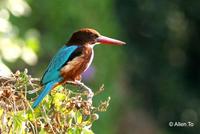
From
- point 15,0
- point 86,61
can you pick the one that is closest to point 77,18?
point 15,0

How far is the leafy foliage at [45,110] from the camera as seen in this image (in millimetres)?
2965

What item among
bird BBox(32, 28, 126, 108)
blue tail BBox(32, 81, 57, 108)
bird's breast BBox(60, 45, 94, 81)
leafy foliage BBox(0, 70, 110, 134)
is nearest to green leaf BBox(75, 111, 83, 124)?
leafy foliage BBox(0, 70, 110, 134)

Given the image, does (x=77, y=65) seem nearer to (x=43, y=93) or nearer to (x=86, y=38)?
(x=86, y=38)

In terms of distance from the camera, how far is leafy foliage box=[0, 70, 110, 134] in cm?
296

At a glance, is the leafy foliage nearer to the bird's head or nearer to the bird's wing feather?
the bird's wing feather

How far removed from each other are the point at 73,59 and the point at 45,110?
71 centimetres

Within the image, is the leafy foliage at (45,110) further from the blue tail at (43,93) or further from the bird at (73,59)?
the bird at (73,59)

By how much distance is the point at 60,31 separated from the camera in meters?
10.8

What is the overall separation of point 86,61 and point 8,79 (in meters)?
0.78

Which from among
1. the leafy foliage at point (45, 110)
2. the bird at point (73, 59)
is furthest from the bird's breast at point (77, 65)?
the leafy foliage at point (45, 110)

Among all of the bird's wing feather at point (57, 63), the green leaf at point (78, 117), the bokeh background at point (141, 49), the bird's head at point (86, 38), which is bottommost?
the green leaf at point (78, 117)

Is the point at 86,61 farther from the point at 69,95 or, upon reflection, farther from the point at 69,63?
the point at 69,95

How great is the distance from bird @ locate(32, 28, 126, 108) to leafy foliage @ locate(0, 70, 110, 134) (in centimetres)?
32

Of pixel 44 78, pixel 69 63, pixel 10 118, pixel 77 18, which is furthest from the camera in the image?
pixel 77 18
